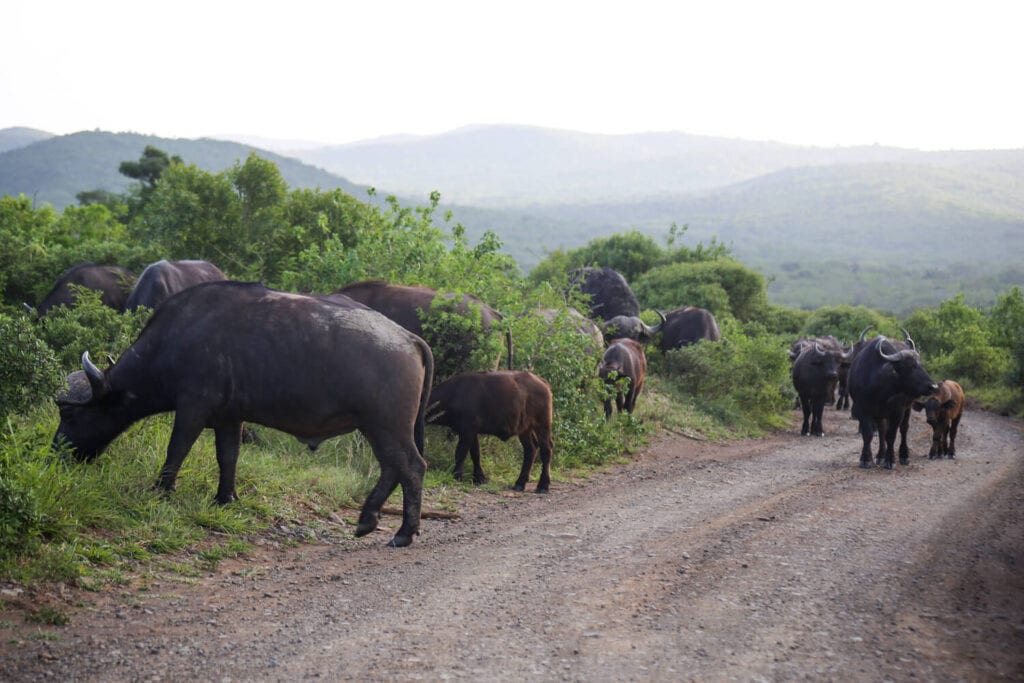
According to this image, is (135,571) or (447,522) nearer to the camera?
(135,571)

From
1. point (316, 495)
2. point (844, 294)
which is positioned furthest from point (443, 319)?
point (844, 294)

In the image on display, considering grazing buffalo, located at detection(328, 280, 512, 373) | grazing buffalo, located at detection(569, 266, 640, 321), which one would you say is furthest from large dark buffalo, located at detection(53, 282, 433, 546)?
grazing buffalo, located at detection(569, 266, 640, 321)

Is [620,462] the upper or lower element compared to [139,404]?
lower

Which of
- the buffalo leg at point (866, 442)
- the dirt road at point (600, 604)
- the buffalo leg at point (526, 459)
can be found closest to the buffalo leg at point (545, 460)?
the buffalo leg at point (526, 459)

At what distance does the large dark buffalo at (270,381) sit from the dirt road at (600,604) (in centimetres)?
93

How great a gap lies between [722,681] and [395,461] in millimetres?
3508

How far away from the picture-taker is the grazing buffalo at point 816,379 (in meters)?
17.4

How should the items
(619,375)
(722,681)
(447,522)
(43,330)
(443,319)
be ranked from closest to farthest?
1. (722,681)
2. (447,522)
3. (43,330)
4. (443,319)
5. (619,375)

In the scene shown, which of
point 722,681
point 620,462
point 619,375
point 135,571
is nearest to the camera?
point 722,681

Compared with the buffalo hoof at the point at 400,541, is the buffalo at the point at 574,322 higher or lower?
higher

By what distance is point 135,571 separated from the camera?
6555 mm

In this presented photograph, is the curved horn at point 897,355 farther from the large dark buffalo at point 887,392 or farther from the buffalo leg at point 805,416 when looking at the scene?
the buffalo leg at point 805,416

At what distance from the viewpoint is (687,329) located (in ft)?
75.5

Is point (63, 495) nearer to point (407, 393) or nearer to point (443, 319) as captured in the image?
point (407, 393)
